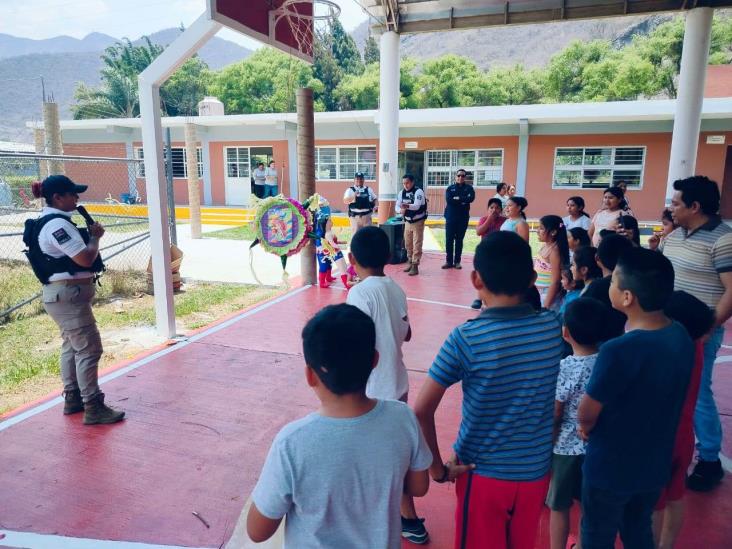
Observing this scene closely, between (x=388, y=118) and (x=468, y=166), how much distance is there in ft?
25.7

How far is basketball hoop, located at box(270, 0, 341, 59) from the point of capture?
22.1 ft

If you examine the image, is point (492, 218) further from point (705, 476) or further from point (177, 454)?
point (177, 454)

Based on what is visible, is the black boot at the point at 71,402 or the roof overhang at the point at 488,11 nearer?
the black boot at the point at 71,402

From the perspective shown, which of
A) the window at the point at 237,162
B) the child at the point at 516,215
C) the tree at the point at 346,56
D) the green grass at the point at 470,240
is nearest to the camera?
the child at the point at 516,215

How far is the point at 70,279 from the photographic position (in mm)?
3688

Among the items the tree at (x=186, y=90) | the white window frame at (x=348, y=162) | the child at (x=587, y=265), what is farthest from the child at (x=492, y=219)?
the tree at (x=186, y=90)

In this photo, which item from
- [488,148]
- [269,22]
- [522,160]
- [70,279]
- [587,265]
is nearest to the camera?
[587,265]

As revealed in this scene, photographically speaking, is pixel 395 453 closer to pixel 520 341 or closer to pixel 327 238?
pixel 520 341

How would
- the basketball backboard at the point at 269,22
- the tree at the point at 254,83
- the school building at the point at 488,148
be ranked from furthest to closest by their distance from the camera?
the tree at the point at 254,83, the school building at the point at 488,148, the basketball backboard at the point at 269,22

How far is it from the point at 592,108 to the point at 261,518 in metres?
17.5

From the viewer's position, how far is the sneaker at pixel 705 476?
3.07 meters

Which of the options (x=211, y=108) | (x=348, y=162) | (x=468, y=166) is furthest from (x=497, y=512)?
(x=211, y=108)

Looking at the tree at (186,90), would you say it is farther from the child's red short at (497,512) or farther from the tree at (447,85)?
the child's red short at (497,512)

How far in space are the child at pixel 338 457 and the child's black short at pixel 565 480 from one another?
45.9 inches
